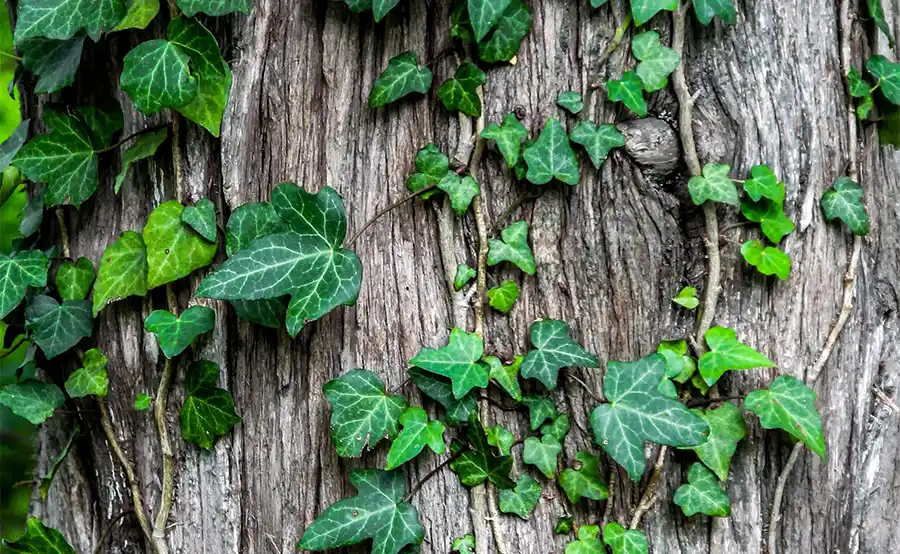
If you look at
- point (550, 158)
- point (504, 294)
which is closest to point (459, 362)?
point (504, 294)

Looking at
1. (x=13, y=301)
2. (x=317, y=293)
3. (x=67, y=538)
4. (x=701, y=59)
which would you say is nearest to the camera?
(x=317, y=293)

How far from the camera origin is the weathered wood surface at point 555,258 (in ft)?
4.19

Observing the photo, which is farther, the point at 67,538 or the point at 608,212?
the point at 67,538

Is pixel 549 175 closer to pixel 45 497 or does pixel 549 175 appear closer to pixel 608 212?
pixel 608 212

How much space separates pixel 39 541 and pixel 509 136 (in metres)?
1.34

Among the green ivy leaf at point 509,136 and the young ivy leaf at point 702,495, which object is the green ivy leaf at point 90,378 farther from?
the young ivy leaf at point 702,495

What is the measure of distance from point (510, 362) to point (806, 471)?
625 mm

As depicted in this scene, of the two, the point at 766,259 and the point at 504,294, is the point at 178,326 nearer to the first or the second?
the point at 504,294

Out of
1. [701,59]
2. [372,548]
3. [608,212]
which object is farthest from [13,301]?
[701,59]

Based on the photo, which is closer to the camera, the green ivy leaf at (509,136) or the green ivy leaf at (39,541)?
the green ivy leaf at (509,136)

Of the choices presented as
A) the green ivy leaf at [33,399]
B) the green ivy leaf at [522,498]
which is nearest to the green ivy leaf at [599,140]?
the green ivy leaf at [522,498]

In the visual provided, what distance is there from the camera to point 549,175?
4.06 feet

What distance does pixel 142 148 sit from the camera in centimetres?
138

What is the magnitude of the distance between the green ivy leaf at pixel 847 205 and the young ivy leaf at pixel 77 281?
155 cm
